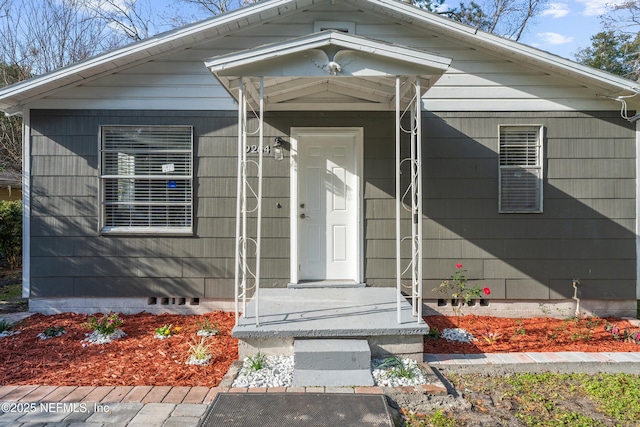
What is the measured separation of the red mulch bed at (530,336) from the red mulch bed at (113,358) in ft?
7.35

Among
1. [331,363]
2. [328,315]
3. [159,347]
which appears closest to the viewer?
[331,363]

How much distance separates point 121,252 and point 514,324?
5.19m

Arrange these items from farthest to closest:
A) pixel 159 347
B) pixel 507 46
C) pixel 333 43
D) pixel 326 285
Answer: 1. pixel 326 285
2. pixel 507 46
3. pixel 159 347
4. pixel 333 43

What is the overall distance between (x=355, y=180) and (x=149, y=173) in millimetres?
2789

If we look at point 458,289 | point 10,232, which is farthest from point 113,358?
point 10,232

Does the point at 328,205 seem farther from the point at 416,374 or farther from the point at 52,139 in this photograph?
the point at 52,139

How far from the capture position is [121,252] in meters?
5.54

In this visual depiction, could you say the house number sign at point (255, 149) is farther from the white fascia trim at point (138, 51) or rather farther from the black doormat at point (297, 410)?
the black doormat at point (297, 410)

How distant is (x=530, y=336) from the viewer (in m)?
4.63

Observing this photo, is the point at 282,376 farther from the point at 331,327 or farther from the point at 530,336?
the point at 530,336

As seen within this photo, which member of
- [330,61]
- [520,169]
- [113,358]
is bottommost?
[113,358]

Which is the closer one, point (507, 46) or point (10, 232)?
point (507, 46)

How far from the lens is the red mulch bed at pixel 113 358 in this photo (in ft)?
11.4

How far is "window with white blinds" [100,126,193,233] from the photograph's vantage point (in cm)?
555
